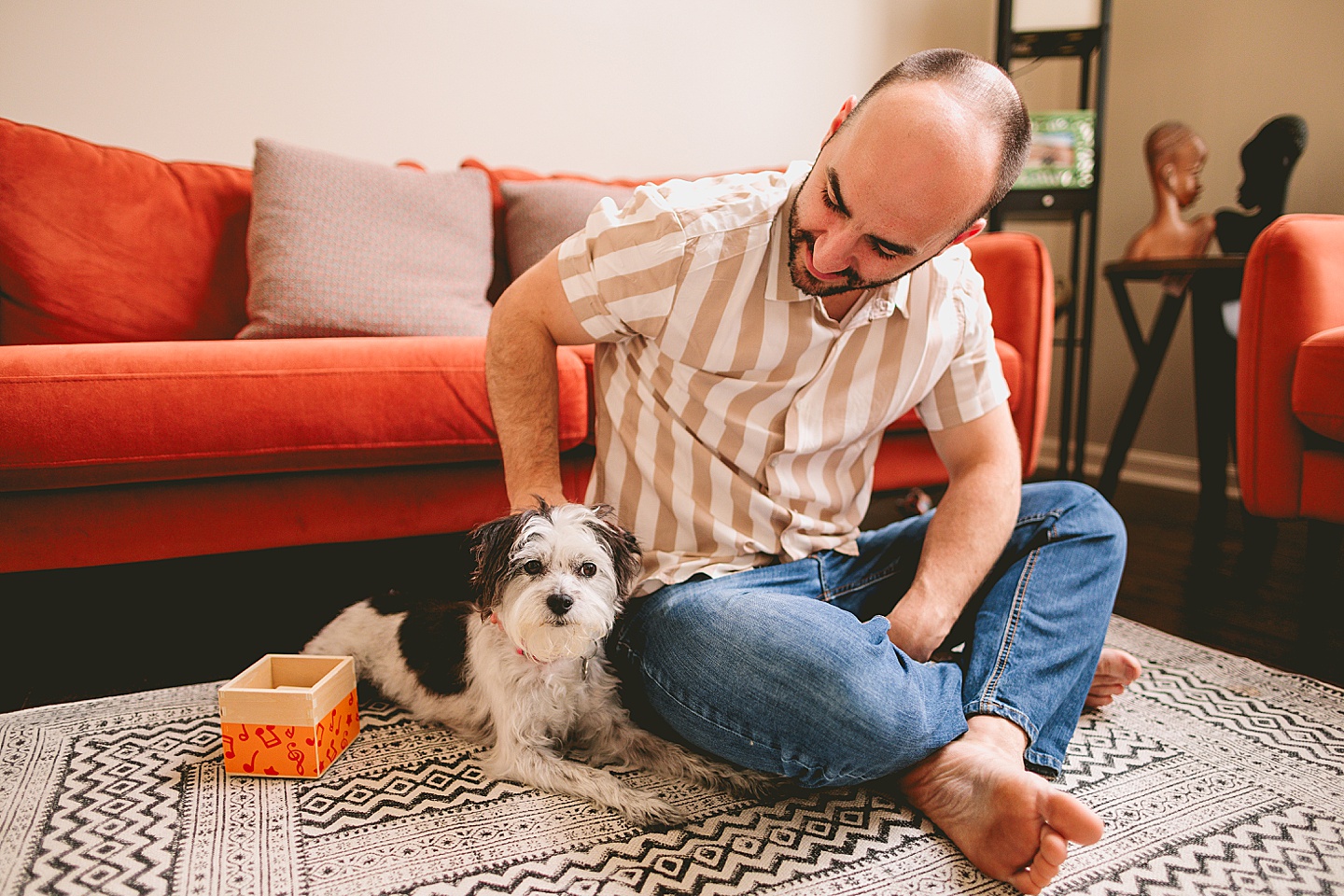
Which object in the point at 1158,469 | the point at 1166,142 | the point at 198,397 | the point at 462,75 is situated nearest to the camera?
the point at 198,397

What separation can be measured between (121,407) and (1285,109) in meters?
3.94

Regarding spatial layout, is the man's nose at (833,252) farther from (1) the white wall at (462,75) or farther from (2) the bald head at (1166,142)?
(2) the bald head at (1166,142)

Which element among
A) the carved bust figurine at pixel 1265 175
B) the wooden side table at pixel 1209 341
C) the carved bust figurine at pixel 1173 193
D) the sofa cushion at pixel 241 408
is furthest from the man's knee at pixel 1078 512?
the carved bust figurine at pixel 1173 193

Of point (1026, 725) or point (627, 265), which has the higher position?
point (627, 265)

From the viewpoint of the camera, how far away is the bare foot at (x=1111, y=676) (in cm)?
140

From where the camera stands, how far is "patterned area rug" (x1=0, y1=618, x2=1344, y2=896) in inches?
39.6

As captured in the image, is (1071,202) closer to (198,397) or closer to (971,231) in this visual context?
(971,231)

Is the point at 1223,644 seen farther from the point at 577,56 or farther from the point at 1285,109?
the point at 577,56

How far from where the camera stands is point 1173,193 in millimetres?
3025

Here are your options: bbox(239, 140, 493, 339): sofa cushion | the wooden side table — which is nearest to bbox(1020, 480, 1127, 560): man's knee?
the wooden side table

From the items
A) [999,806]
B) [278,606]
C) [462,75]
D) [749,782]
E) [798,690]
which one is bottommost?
[278,606]

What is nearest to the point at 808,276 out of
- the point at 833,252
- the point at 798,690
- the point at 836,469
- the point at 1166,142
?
the point at 833,252

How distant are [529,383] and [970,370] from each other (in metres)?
0.76

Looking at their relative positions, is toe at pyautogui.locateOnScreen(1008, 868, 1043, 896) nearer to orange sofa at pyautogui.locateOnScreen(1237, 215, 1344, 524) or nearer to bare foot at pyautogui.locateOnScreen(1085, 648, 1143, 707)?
bare foot at pyautogui.locateOnScreen(1085, 648, 1143, 707)
